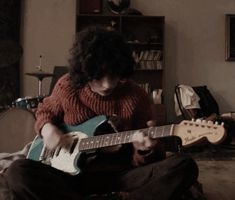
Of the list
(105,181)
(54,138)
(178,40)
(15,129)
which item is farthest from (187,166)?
(178,40)

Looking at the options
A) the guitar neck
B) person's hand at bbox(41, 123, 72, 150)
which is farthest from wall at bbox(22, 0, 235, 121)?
the guitar neck

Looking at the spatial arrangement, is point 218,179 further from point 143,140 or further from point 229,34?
point 229,34

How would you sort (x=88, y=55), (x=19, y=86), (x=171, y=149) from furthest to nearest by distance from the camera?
(x=19, y=86) < (x=171, y=149) < (x=88, y=55)

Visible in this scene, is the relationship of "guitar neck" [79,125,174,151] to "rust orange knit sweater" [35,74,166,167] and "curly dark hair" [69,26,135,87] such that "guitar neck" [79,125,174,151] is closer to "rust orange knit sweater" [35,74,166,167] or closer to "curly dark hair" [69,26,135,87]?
"rust orange knit sweater" [35,74,166,167]

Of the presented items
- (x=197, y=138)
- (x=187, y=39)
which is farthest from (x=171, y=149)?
(x=197, y=138)

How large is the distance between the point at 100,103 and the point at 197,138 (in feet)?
1.69

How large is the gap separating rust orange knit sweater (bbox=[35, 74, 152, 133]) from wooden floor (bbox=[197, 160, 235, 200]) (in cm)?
80

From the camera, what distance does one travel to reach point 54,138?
5.21 ft

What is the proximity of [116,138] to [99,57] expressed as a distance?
36 centimetres

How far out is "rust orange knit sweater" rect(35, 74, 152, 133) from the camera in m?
1.64

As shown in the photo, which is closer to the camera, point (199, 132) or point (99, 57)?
point (199, 132)

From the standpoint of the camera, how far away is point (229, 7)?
448 cm

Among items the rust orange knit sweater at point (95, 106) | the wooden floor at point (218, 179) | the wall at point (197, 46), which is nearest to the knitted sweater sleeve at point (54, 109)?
the rust orange knit sweater at point (95, 106)

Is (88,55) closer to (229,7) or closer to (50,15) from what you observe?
(50,15)
